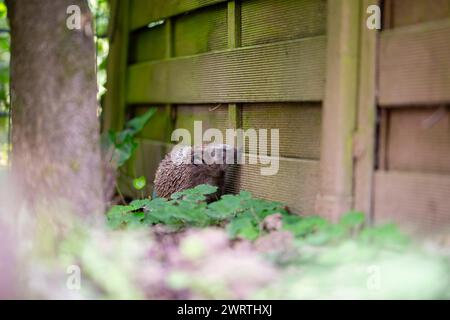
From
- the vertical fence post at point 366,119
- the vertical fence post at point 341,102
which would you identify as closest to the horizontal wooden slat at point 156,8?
the vertical fence post at point 341,102

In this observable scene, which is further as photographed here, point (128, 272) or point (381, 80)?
point (381, 80)

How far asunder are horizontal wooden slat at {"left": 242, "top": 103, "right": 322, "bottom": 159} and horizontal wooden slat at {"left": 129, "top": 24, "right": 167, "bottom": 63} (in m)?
1.79

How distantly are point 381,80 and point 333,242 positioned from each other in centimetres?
81

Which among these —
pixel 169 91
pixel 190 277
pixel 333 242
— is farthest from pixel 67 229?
pixel 169 91

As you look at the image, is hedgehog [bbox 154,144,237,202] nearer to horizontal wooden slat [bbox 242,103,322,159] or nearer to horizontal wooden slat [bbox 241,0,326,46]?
horizontal wooden slat [bbox 242,103,322,159]

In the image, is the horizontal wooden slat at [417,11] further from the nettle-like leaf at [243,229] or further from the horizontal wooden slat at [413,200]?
the nettle-like leaf at [243,229]

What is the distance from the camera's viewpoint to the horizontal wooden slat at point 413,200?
2816 millimetres

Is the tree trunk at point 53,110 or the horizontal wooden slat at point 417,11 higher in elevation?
the horizontal wooden slat at point 417,11

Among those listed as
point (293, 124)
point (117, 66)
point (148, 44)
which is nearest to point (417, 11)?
point (293, 124)

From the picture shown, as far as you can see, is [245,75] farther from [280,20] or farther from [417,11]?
[417,11]

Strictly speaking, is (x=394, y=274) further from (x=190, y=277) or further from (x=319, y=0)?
(x=319, y=0)

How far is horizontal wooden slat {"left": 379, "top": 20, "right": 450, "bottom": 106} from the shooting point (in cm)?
280
